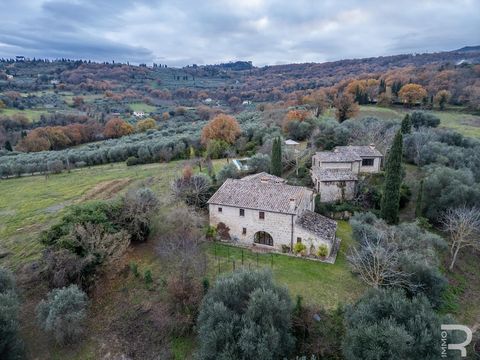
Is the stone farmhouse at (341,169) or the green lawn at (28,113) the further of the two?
the green lawn at (28,113)

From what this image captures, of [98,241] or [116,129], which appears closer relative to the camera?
[98,241]

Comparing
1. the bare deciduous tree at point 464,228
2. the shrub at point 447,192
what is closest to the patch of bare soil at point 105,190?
the shrub at point 447,192

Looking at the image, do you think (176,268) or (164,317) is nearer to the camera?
(164,317)

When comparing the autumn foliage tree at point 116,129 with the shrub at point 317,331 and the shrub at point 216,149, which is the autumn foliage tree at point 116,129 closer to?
the shrub at point 216,149

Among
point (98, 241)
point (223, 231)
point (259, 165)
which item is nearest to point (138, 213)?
point (98, 241)

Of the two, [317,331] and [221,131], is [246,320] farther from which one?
[221,131]

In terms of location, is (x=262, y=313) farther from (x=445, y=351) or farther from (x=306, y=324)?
(x=445, y=351)

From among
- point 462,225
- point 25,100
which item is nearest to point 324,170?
point 462,225
